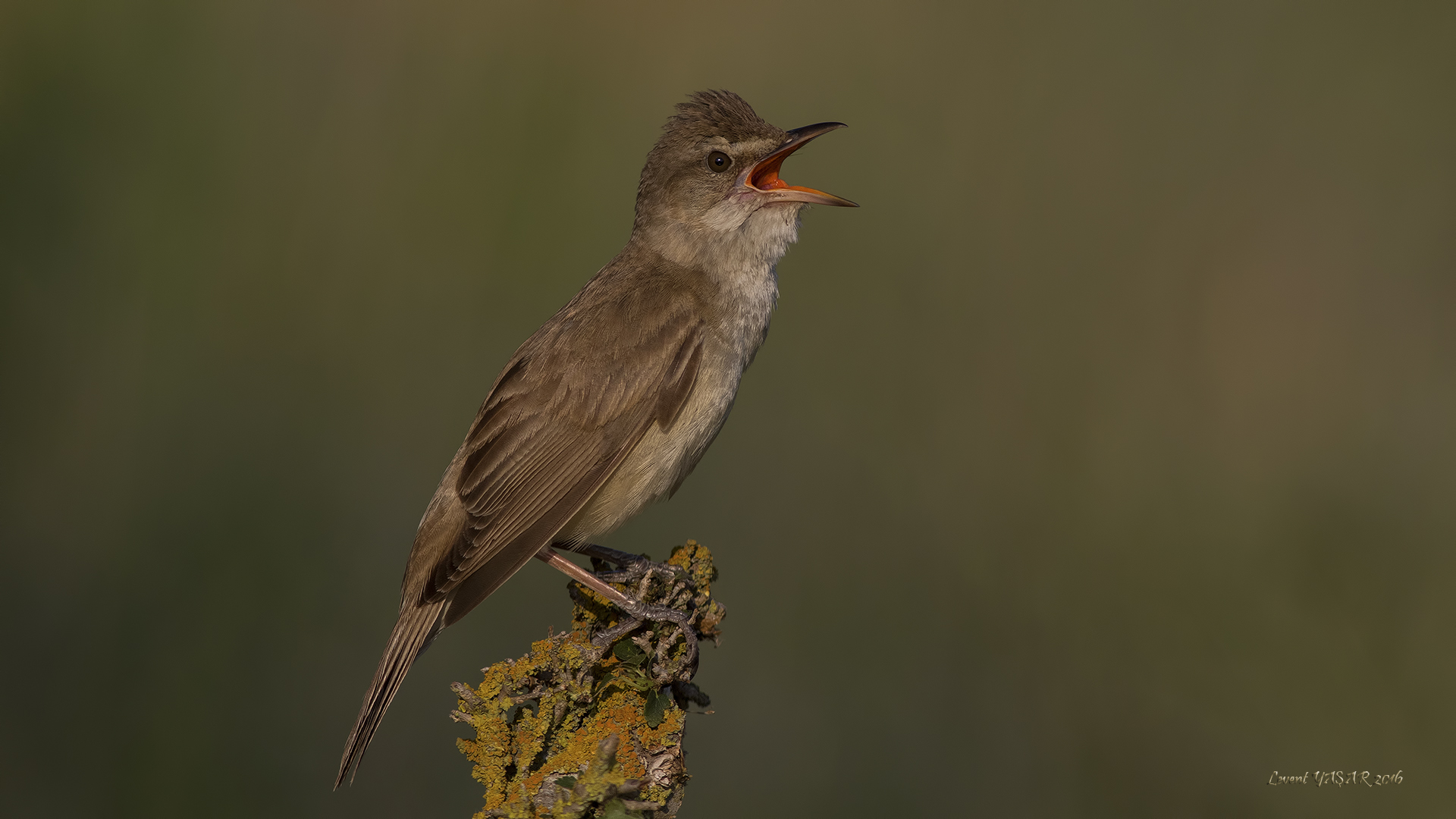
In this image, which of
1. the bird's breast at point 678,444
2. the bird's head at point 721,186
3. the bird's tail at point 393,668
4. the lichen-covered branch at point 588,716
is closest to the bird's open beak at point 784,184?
the bird's head at point 721,186

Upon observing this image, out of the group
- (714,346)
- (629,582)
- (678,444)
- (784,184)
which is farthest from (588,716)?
(784,184)

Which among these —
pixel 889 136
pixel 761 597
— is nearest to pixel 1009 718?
pixel 761 597

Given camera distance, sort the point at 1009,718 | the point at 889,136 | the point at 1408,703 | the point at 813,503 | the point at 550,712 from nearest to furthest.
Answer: the point at 550,712, the point at 1408,703, the point at 1009,718, the point at 813,503, the point at 889,136

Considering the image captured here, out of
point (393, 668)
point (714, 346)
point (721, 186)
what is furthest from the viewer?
point (721, 186)

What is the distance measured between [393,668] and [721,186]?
1.81 meters

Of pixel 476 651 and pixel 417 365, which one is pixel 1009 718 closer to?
pixel 476 651

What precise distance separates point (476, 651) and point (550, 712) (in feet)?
8.15

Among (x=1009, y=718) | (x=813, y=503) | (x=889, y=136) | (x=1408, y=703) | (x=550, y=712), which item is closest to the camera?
(x=550, y=712)

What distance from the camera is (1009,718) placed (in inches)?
196

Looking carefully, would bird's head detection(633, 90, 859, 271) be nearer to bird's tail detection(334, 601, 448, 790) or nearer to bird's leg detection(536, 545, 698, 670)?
bird's leg detection(536, 545, 698, 670)

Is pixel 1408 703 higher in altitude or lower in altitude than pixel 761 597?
lower

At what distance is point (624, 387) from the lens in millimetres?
3264

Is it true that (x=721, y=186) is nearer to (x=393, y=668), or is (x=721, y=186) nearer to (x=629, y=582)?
(x=629, y=582)

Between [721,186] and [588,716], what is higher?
[721,186]
